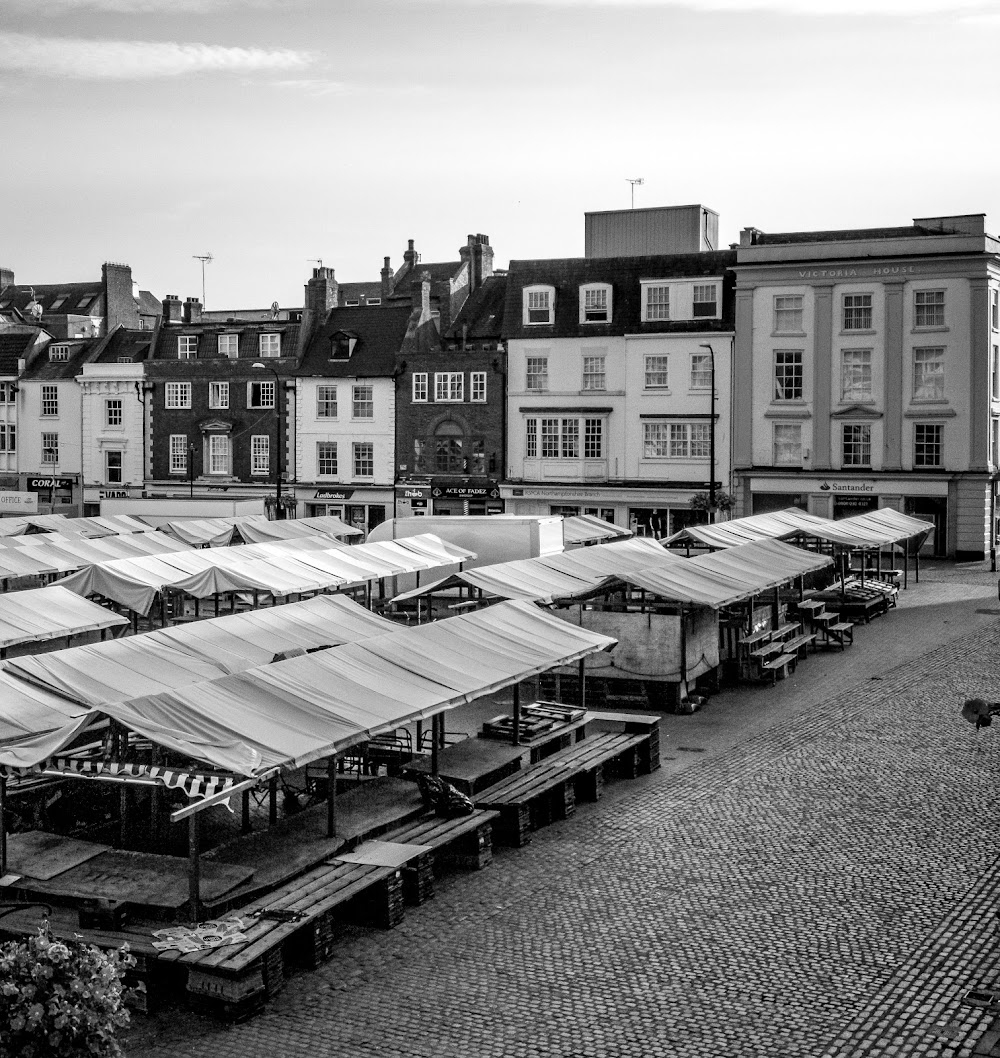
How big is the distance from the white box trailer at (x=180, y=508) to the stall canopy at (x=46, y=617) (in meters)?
23.9

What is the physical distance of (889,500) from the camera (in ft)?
180

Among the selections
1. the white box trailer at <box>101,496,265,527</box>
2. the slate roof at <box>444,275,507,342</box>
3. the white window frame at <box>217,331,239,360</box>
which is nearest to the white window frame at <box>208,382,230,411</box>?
the white window frame at <box>217,331,239,360</box>

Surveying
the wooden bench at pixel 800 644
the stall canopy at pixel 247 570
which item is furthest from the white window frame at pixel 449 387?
the wooden bench at pixel 800 644

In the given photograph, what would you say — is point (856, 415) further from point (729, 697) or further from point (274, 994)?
point (274, 994)

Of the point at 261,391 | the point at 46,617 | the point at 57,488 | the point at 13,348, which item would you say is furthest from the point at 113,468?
the point at 46,617

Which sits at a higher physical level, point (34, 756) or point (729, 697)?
point (34, 756)

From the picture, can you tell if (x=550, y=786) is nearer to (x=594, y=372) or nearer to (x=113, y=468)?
(x=594, y=372)

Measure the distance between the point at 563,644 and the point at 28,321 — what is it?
2873 inches

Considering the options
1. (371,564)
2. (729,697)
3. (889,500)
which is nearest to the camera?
(729,697)

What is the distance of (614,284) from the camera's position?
2365 inches

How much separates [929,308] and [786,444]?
7.71 m

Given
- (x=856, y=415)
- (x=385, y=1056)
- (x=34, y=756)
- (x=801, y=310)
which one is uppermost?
(x=801, y=310)

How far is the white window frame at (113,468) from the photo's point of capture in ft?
221

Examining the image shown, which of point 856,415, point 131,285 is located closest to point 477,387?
point 856,415
